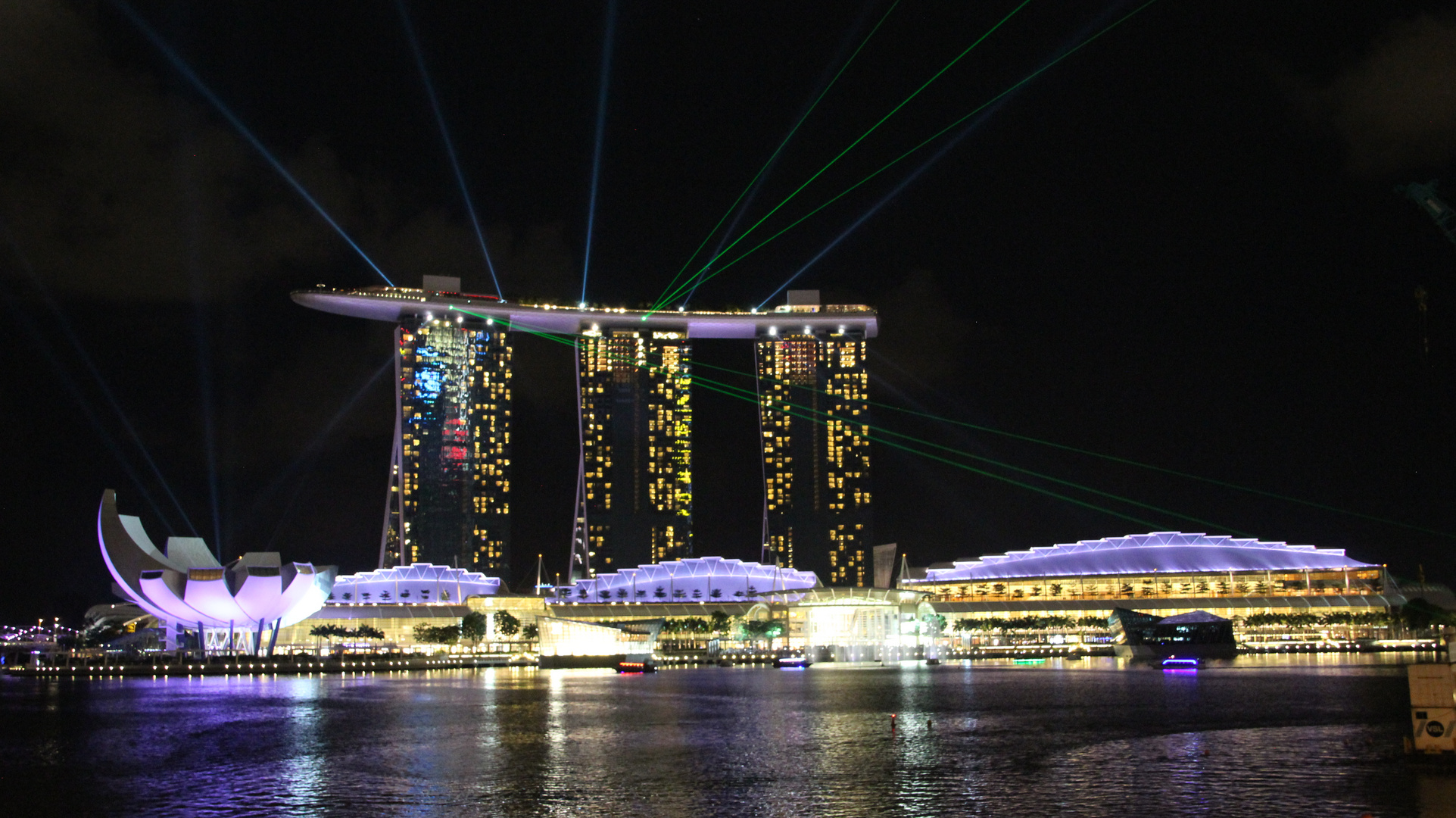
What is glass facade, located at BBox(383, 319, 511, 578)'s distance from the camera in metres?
153

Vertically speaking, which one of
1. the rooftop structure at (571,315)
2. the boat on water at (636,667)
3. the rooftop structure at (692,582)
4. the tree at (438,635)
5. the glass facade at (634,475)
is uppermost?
the rooftop structure at (571,315)

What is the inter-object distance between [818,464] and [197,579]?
302 ft

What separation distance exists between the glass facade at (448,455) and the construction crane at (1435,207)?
11854cm

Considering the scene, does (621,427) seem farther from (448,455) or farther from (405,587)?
(405,587)

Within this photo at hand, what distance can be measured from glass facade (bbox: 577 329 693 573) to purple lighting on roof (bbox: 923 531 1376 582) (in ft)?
114

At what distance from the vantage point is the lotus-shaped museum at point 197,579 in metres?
88.2

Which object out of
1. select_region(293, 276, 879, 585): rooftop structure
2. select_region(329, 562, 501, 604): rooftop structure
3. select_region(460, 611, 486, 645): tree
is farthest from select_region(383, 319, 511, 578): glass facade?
select_region(460, 611, 486, 645): tree

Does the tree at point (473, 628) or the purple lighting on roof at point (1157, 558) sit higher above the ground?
the purple lighting on roof at point (1157, 558)

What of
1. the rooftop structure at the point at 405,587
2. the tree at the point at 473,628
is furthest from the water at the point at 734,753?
the rooftop structure at the point at 405,587

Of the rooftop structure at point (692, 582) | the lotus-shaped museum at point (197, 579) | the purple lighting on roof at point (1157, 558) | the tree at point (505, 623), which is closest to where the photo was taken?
the lotus-shaped museum at point (197, 579)

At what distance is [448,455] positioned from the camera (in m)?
154

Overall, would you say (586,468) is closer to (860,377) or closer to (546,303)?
(546,303)

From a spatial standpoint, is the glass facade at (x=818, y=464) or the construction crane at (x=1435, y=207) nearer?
the construction crane at (x=1435, y=207)

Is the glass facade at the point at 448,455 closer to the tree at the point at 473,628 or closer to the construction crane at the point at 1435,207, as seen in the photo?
the tree at the point at 473,628
